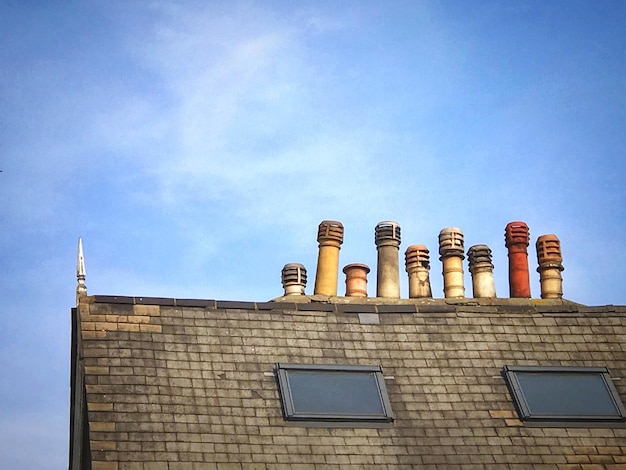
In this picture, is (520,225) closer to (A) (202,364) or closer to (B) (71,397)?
(A) (202,364)

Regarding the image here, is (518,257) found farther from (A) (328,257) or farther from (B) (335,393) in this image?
(B) (335,393)

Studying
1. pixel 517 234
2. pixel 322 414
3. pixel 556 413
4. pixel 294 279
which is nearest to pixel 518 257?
pixel 517 234

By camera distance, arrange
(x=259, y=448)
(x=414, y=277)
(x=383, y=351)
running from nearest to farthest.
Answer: (x=259, y=448) < (x=383, y=351) < (x=414, y=277)

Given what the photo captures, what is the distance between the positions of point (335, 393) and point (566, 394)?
3690mm

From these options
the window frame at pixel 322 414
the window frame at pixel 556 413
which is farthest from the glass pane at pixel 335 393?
the window frame at pixel 556 413

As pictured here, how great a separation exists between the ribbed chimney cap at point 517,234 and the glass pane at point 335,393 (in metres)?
4.24

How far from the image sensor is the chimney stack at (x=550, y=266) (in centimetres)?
1858

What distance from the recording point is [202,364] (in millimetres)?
15469

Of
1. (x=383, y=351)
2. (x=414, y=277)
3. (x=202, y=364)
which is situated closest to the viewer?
(x=202, y=364)

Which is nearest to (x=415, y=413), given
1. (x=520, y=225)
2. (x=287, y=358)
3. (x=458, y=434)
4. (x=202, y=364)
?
(x=458, y=434)

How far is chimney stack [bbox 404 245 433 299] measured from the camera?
18188mm

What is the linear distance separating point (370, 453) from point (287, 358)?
2.14m

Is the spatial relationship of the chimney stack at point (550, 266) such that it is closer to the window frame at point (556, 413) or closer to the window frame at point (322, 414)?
the window frame at point (556, 413)

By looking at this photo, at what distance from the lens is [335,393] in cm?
1562
